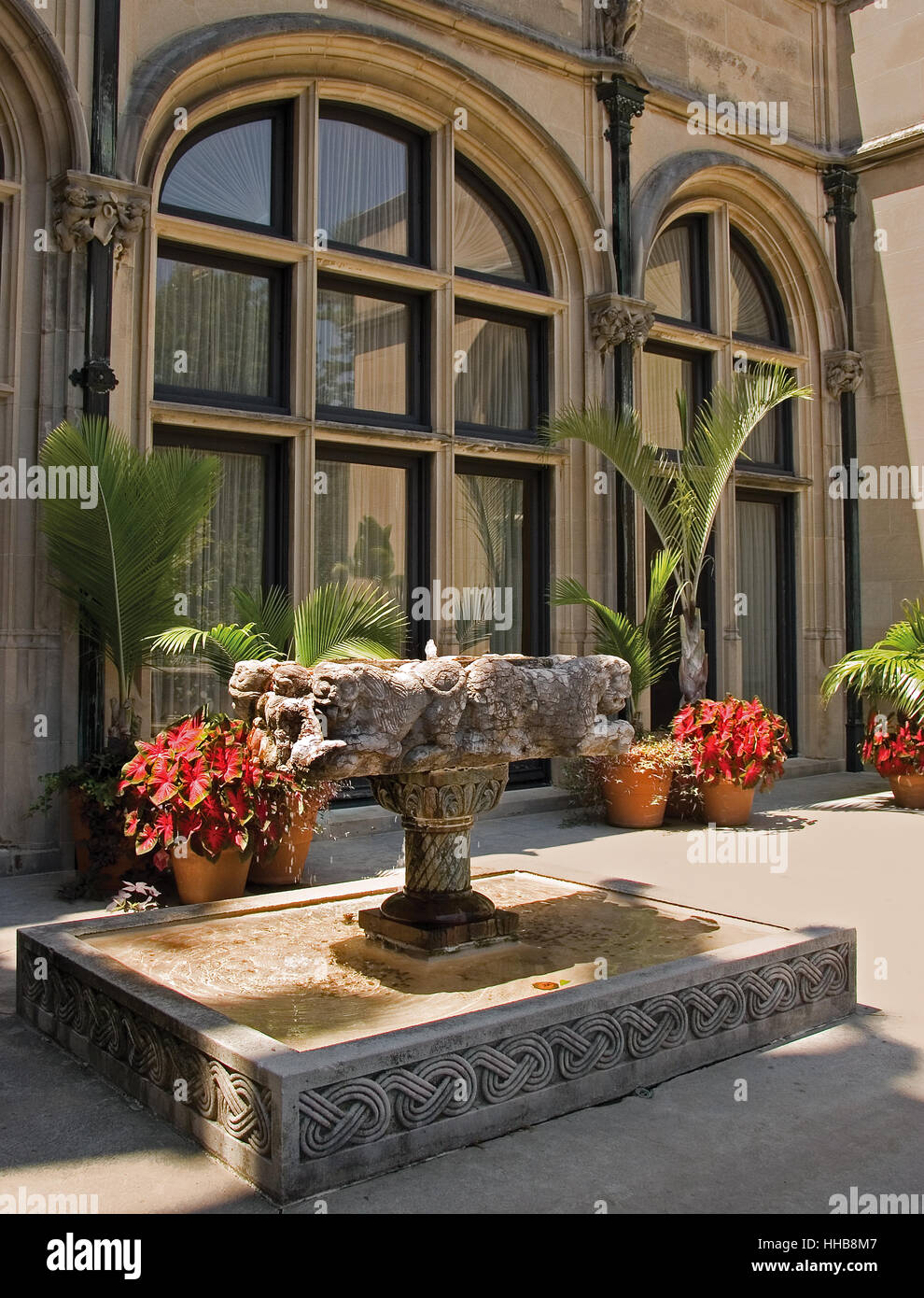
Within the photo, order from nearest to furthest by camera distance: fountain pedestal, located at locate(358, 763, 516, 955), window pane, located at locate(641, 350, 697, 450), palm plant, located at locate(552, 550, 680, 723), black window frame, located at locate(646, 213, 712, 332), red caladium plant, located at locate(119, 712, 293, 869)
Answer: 1. fountain pedestal, located at locate(358, 763, 516, 955)
2. red caladium plant, located at locate(119, 712, 293, 869)
3. palm plant, located at locate(552, 550, 680, 723)
4. window pane, located at locate(641, 350, 697, 450)
5. black window frame, located at locate(646, 213, 712, 332)

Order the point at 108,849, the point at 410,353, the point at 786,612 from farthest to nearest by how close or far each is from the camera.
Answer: the point at 786,612
the point at 410,353
the point at 108,849

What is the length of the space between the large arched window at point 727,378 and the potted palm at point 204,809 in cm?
617

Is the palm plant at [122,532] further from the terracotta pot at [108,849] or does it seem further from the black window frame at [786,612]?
the black window frame at [786,612]

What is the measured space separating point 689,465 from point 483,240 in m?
2.78

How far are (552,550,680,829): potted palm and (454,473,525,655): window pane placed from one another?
18.0 inches

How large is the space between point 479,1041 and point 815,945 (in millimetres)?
1701

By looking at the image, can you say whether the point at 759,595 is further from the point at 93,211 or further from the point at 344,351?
the point at 93,211

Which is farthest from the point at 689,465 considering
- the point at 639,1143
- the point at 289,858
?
the point at 639,1143

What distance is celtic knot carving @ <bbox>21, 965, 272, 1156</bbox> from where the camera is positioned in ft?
10.4

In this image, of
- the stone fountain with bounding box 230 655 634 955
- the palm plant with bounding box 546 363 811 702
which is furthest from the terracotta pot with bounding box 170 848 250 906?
the palm plant with bounding box 546 363 811 702

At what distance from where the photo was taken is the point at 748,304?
12.8m

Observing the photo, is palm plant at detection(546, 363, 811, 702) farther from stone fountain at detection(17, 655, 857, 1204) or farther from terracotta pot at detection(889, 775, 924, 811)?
stone fountain at detection(17, 655, 857, 1204)

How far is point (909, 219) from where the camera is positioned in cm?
1264
